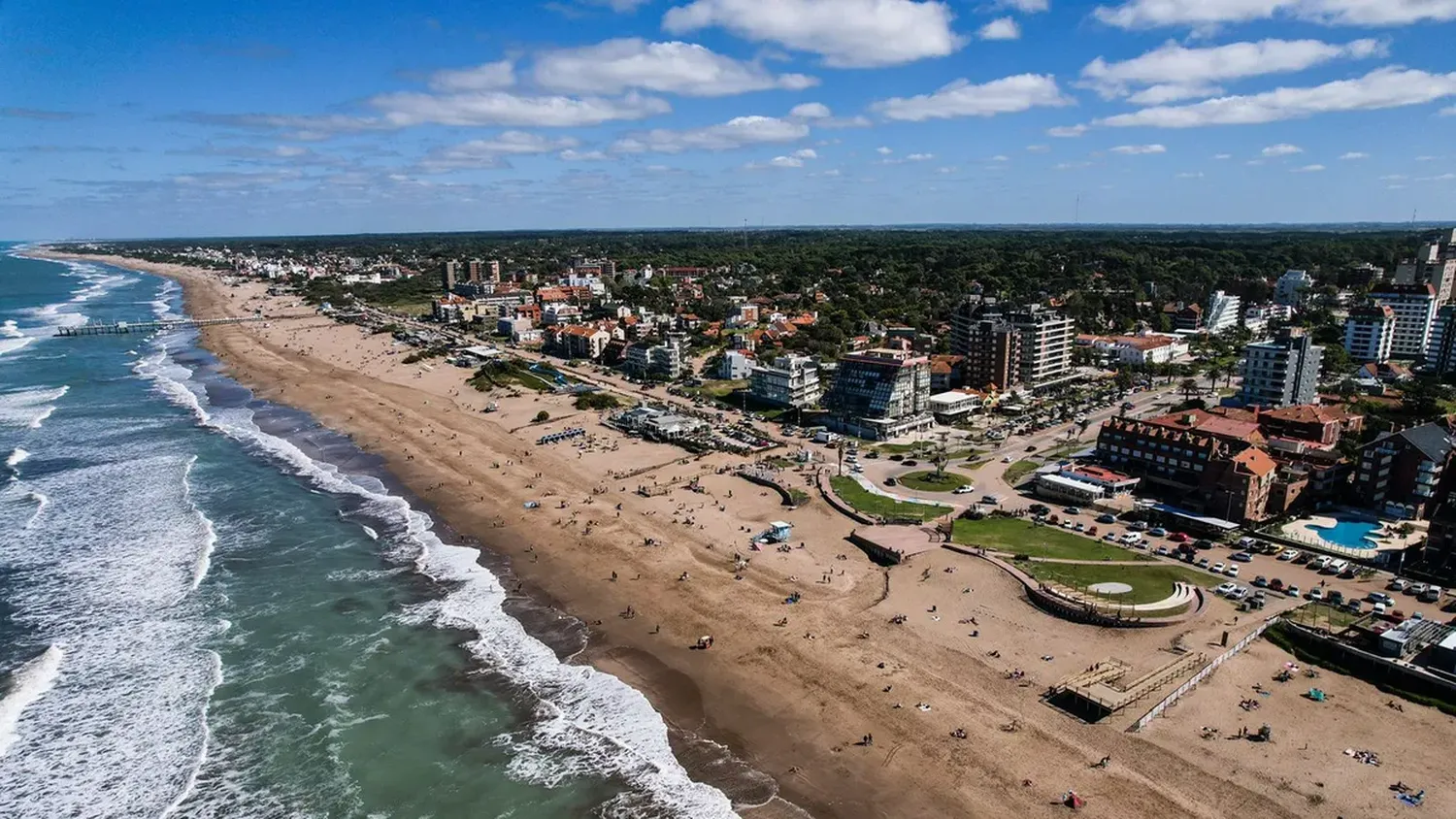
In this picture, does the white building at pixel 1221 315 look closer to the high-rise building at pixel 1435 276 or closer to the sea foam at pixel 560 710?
the high-rise building at pixel 1435 276

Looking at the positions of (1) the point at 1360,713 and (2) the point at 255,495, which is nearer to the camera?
(1) the point at 1360,713

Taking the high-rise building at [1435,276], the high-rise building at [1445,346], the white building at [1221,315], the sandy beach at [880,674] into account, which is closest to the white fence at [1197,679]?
the sandy beach at [880,674]

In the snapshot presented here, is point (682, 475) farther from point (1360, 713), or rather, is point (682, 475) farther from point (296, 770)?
point (1360, 713)

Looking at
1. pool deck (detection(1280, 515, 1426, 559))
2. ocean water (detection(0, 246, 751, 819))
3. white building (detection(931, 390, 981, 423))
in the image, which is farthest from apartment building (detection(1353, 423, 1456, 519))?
ocean water (detection(0, 246, 751, 819))

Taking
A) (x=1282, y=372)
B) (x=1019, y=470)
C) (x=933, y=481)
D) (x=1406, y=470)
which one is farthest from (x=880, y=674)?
(x=1282, y=372)

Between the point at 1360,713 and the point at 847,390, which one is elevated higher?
the point at 847,390

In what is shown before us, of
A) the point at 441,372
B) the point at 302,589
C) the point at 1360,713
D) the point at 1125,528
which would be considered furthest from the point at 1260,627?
the point at 441,372

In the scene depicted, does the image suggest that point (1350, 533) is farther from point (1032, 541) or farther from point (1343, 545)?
point (1032, 541)

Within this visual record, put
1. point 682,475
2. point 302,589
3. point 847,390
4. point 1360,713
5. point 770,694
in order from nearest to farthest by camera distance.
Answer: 1. point 1360,713
2. point 770,694
3. point 302,589
4. point 682,475
5. point 847,390
